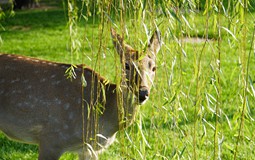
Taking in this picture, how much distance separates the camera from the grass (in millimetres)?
3250

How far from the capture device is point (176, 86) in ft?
11.8

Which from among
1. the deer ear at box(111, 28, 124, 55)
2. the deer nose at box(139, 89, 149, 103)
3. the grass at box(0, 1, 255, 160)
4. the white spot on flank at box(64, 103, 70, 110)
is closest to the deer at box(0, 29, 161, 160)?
the white spot on flank at box(64, 103, 70, 110)

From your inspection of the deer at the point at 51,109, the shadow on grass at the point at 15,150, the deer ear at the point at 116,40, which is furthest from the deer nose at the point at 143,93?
A: the shadow on grass at the point at 15,150

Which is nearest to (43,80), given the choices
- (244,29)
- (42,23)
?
(244,29)

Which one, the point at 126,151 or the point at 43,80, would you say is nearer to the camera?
the point at 126,151

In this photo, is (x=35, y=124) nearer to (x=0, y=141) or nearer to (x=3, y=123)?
(x=3, y=123)

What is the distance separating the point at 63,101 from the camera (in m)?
4.75

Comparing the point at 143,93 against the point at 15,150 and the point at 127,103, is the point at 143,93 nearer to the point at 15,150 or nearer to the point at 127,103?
the point at 127,103

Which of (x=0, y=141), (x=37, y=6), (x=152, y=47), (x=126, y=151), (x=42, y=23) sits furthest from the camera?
(x=37, y=6)

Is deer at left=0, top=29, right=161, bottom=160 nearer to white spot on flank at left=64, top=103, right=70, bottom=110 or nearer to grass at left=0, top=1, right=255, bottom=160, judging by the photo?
white spot on flank at left=64, top=103, right=70, bottom=110

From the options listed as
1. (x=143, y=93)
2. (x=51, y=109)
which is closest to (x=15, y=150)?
(x=51, y=109)

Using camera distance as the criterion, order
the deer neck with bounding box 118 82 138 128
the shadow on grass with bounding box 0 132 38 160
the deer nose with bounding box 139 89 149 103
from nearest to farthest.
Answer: the deer neck with bounding box 118 82 138 128
the deer nose with bounding box 139 89 149 103
the shadow on grass with bounding box 0 132 38 160

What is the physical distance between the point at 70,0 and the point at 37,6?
12102mm

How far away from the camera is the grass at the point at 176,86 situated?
325 cm
